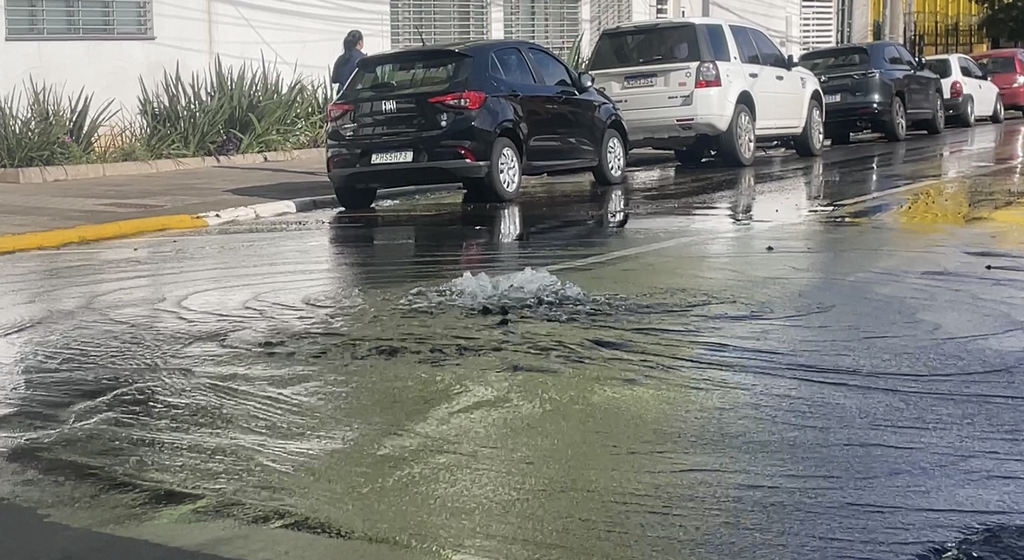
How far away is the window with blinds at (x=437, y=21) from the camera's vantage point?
2350 centimetres

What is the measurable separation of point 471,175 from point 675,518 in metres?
8.90

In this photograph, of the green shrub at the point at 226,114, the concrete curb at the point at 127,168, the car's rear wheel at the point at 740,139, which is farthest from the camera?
the green shrub at the point at 226,114

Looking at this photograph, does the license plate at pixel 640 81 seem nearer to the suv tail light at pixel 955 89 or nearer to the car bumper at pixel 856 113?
the car bumper at pixel 856 113

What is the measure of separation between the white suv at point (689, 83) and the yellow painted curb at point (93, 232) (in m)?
6.34

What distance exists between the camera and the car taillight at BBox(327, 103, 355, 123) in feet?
43.0

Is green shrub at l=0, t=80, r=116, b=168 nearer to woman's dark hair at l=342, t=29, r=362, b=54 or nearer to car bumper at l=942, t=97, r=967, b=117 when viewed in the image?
woman's dark hair at l=342, t=29, r=362, b=54

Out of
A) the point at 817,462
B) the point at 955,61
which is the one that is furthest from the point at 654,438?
the point at 955,61

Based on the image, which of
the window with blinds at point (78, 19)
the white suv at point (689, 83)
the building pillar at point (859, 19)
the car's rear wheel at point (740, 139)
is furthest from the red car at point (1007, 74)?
the window with blinds at point (78, 19)

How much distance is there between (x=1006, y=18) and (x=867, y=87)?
23.0 meters

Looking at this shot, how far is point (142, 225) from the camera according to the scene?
12195 millimetres

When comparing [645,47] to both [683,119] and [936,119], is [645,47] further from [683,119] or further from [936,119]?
[936,119]

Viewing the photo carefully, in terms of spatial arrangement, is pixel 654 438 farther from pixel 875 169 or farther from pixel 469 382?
pixel 875 169

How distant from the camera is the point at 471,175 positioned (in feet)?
42.1

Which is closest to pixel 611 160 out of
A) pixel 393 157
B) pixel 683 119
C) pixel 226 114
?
pixel 683 119
